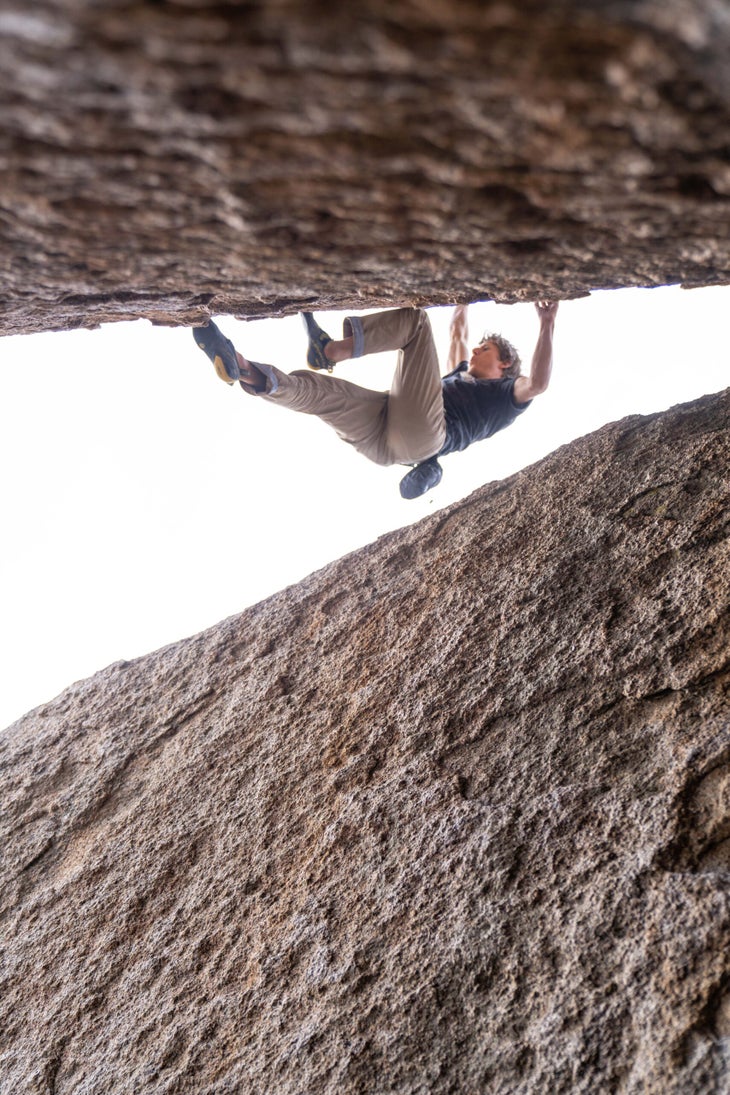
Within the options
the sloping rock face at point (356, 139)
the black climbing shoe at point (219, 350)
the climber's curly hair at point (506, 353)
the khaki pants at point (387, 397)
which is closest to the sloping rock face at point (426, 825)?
the khaki pants at point (387, 397)

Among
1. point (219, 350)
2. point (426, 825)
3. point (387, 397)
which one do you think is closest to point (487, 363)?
point (387, 397)

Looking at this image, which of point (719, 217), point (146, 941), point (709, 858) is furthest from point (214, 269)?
point (146, 941)

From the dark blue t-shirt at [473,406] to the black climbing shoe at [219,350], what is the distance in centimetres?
136

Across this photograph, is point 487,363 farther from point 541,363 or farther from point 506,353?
point 541,363

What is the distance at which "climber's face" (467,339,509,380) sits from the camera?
4.55 m

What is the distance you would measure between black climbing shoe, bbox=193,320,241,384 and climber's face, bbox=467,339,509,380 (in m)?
1.66

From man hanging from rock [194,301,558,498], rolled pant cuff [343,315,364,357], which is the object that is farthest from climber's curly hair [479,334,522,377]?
rolled pant cuff [343,315,364,357]

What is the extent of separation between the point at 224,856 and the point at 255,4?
7.87ft

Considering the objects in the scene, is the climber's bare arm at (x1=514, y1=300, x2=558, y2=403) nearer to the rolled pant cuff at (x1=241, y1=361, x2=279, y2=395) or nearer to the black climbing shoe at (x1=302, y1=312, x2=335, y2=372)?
the black climbing shoe at (x1=302, y1=312, x2=335, y2=372)

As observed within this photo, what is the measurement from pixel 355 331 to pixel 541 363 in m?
0.98

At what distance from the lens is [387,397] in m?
4.26

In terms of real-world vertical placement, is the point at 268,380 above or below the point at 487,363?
above

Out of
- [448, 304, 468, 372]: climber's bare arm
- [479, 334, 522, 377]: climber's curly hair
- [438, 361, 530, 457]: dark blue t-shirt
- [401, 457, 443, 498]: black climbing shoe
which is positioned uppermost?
[448, 304, 468, 372]: climber's bare arm

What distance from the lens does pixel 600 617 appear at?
267 cm
